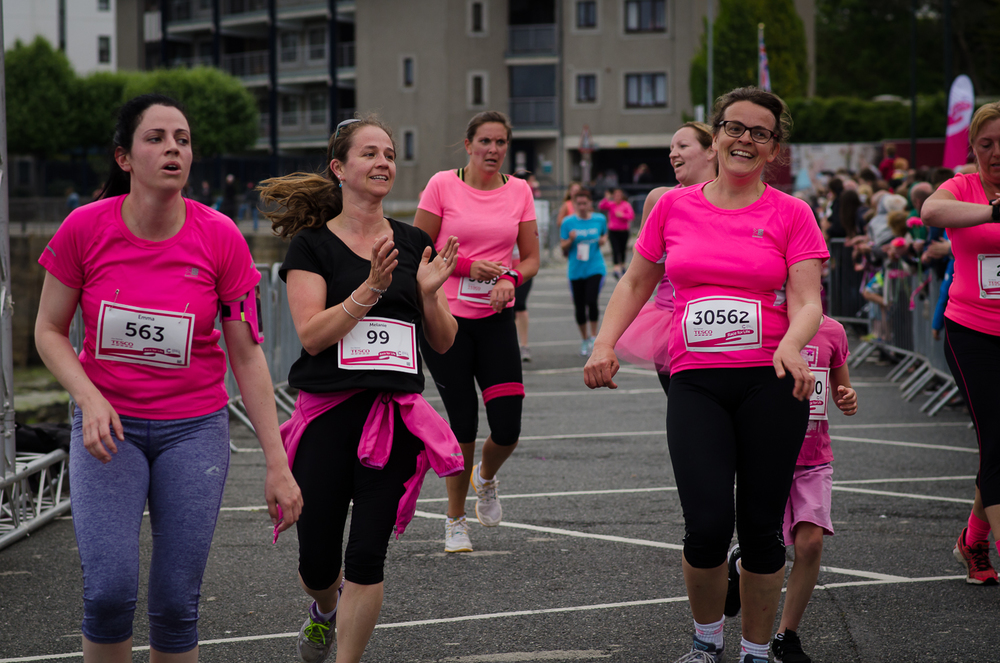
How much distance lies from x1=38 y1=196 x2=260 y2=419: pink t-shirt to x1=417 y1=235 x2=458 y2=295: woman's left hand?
2.67 feet

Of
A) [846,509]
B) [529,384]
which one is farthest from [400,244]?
[529,384]

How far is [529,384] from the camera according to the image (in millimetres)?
12609

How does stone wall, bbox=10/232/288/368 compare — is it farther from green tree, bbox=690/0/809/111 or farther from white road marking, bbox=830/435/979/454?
green tree, bbox=690/0/809/111

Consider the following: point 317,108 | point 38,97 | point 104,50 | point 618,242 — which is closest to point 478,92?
point 317,108

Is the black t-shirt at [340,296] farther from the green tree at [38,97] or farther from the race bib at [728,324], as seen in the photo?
the green tree at [38,97]

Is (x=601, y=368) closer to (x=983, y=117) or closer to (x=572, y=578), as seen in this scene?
(x=572, y=578)

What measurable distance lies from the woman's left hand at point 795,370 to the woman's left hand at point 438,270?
1157 millimetres

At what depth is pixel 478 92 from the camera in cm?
5444

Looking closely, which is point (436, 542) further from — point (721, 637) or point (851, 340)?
point (851, 340)

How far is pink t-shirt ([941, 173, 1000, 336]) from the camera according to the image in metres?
4.93

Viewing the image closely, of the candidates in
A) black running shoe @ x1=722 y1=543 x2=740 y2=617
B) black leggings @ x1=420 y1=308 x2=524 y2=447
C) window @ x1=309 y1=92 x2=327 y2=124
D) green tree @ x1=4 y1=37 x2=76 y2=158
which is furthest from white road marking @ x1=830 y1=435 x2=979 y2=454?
window @ x1=309 y1=92 x2=327 y2=124

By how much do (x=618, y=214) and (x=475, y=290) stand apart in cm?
1966

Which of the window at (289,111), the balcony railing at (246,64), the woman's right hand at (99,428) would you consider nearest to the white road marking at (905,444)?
the woman's right hand at (99,428)

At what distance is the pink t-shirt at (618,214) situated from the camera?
988 inches
